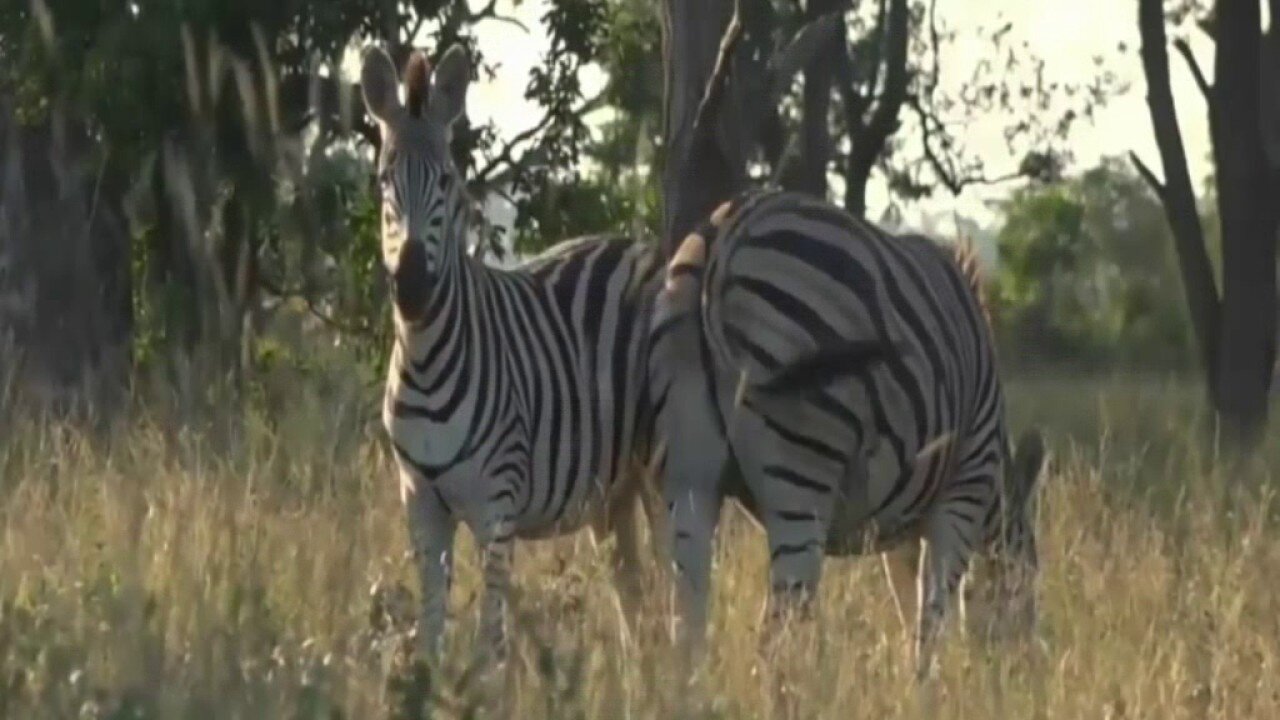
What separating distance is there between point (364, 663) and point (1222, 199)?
11.7 meters

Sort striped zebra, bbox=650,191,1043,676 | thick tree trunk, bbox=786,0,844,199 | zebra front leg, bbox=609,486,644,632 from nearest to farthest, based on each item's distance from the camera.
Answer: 1. striped zebra, bbox=650,191,1043,676
2. zebra front leg, bbox=609,486,644,632
3. thick tree trunk, bbox=786,0,844,199

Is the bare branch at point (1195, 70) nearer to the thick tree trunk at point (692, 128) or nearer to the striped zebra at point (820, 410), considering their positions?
the thick tree trunk at point (692, 128)

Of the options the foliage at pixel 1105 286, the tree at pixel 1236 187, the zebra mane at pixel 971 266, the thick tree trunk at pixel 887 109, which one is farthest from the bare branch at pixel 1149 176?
the foliage at pixel 1105 286

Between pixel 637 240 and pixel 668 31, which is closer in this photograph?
pixel 637 240

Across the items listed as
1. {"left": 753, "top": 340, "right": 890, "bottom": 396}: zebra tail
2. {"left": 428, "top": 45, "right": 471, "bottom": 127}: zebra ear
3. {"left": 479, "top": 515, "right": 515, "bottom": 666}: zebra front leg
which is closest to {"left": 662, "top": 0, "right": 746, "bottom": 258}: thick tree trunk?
{"left": 428, "top": 45, "right": 471, "bottom": 127}: zebra ear

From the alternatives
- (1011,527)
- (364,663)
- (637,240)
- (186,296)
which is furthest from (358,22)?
(364,663)

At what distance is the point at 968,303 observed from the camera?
753 cm

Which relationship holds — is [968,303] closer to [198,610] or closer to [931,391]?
[931,391]

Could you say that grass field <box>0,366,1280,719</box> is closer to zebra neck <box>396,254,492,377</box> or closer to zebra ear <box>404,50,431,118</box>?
zebra neck <box>396,254,492,377</box>

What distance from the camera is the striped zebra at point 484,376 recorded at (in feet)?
22.3

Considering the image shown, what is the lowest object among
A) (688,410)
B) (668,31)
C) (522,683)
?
(522,683)

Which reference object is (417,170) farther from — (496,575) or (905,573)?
(905,573)

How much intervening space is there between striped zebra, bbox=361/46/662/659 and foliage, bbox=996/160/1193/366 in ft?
115

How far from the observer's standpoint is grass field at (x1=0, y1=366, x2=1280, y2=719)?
4.48 m
